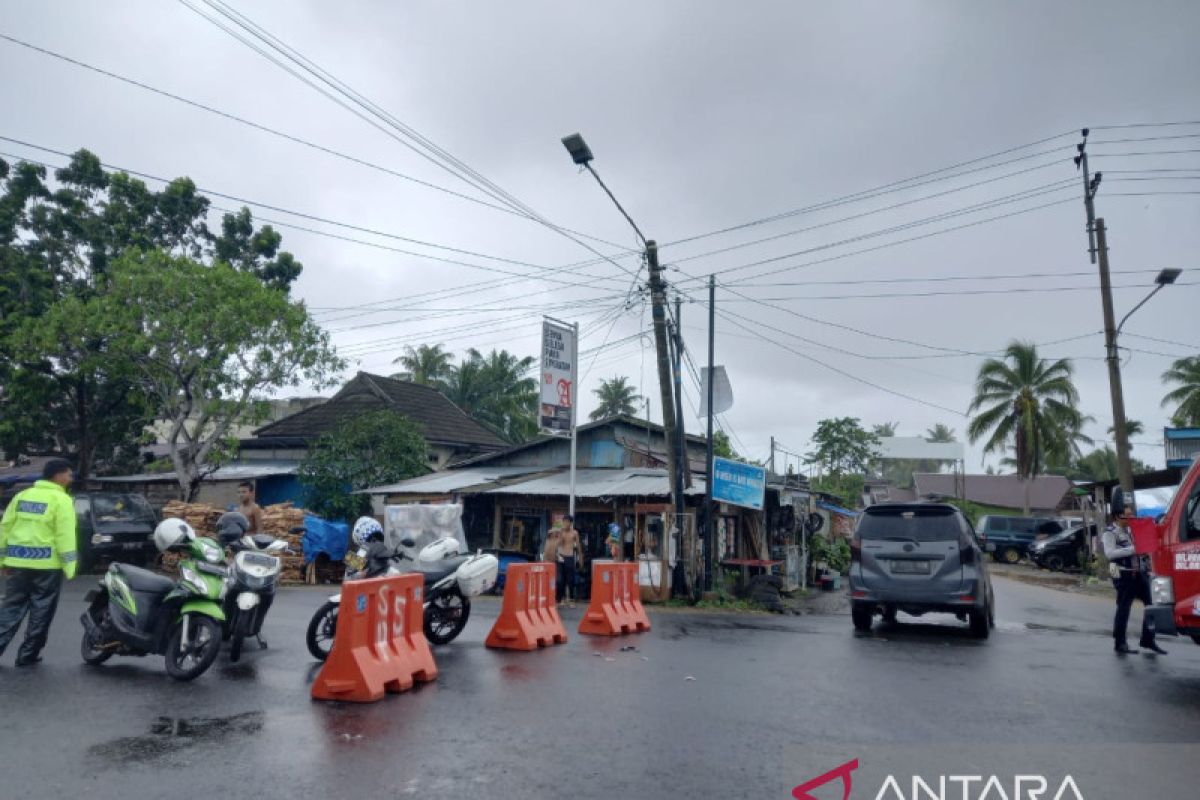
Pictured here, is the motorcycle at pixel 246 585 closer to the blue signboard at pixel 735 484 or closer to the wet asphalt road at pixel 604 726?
the wet asphalt road at pixel 604 726

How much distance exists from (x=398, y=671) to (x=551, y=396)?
11.2m

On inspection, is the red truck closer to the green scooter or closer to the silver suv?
the silver suv

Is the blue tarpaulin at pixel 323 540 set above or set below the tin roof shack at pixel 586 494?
below

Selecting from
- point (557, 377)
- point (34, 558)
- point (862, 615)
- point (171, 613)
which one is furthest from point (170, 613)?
point (557, 377)

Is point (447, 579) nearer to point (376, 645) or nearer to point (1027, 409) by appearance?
point (376, 645)

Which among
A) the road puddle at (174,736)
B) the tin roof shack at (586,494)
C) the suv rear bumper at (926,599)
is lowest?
the road puddle at (174,736)

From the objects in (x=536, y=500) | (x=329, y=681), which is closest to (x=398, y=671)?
(x=329, y=681)

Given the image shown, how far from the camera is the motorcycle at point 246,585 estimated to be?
8.27m

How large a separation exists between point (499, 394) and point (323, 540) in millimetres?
25015

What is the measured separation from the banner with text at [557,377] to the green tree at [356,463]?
29.3 ft

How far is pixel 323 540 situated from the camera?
2042 cm

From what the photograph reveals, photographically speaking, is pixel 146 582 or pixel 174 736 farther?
pixel 146 582

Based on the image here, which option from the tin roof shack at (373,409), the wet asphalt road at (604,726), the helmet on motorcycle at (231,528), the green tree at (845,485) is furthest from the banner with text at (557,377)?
the green tree at (845,485)

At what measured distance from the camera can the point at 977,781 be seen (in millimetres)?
5121
